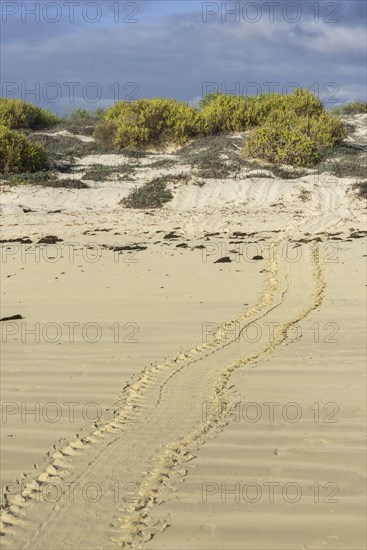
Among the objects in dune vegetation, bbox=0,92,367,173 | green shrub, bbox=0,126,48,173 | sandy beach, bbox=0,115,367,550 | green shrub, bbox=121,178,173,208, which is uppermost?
dune vegetation, bbox=0,92,367,173

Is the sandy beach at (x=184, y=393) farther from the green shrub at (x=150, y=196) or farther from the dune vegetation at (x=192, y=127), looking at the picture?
the dune vegetation at (x=192, y=127)

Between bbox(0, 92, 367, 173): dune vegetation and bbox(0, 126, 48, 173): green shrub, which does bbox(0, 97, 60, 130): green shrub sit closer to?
bbox(0, 92, 367, 173): dune vegetation

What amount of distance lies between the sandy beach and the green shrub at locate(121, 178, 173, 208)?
329 cm

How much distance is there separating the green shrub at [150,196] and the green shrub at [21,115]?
924 centimetres

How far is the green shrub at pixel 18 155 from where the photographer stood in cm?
1828

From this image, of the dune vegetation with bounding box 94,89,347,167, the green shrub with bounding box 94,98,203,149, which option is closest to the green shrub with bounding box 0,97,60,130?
the dune vegetation with bounding box 94,89,347,167

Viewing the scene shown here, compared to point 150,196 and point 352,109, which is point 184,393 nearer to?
point 150,196

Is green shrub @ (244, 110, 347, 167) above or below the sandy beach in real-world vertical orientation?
above

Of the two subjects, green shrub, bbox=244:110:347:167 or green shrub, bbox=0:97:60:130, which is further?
green shrub, bbox=0:97:60:130

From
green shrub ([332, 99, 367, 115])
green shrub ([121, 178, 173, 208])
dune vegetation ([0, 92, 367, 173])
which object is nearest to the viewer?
green shrub ([121, 178, 173, 208])

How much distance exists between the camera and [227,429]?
184 inches

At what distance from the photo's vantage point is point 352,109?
31.8 metres

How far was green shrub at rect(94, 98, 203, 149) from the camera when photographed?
23.0 metres

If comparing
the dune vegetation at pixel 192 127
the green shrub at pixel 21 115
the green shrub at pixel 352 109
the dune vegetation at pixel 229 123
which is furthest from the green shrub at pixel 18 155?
the green shrub at pixel 352 109
